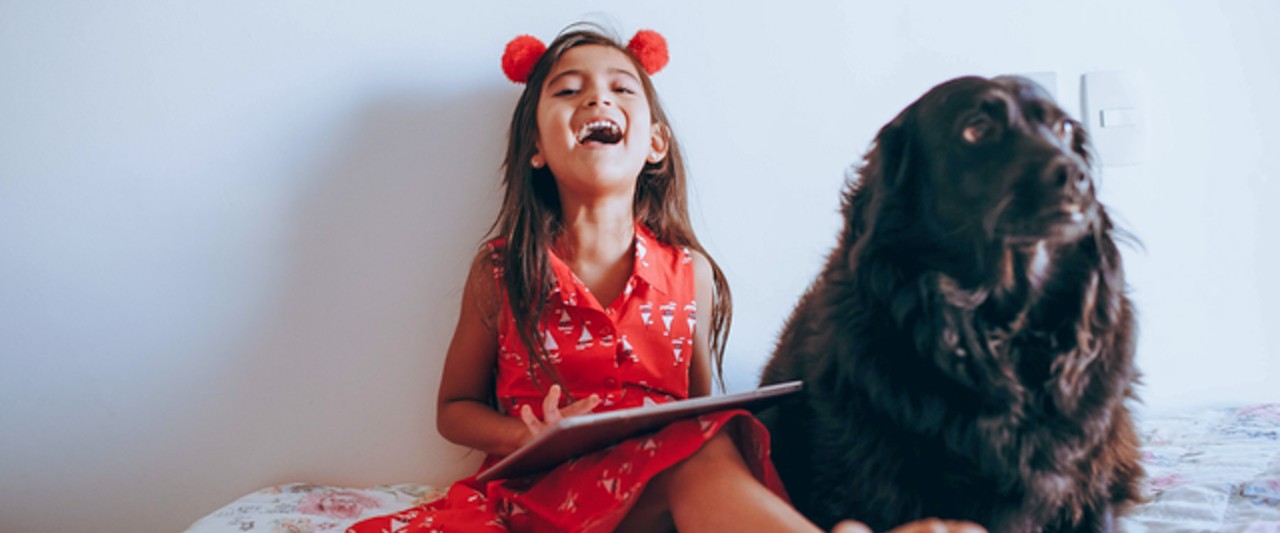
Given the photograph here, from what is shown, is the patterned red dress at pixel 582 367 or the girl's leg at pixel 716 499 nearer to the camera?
the girl's leg at pixel 716 499

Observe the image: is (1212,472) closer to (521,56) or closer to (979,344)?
(979,344)

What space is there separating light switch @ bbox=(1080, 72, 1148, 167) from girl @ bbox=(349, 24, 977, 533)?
29.9 inches

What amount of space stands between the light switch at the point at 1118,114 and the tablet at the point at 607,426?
933 millimetres

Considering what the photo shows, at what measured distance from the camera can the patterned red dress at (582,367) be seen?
3.54ft

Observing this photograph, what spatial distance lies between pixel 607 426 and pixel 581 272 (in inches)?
24.0

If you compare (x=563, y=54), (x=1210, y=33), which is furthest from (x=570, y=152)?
(x=1210, y=33)

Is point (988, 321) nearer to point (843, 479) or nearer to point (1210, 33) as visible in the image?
point (843, 479)

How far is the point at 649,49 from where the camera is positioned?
1.47m

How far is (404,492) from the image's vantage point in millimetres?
1494

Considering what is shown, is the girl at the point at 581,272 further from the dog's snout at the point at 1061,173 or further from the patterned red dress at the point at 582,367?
the dog's snout at the point at 1061,173

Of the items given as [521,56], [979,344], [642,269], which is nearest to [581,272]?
[642,269]

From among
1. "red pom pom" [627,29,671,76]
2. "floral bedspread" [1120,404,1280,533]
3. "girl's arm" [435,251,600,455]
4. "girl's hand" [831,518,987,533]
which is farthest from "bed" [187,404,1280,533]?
"red pom pom" [627,29,671,76]

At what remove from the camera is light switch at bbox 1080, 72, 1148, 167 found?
1.52 meters

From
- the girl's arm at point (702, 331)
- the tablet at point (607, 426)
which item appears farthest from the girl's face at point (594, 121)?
the tablet at point (607, 426)
